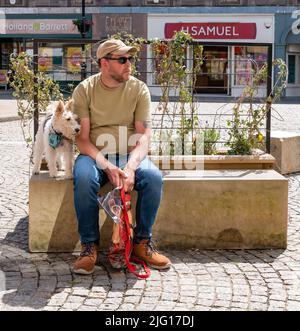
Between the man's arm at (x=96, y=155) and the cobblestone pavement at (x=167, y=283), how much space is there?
658 mm

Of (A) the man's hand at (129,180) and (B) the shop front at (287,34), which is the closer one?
(A) the man's hand at (129,180)

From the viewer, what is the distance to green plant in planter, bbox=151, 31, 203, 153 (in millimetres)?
6098

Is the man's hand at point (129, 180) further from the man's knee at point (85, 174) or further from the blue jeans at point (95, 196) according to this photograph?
the man's knee at point (85, 174)

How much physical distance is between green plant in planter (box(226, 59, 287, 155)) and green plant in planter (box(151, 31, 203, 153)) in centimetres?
41

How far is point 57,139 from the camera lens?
4.99 meters

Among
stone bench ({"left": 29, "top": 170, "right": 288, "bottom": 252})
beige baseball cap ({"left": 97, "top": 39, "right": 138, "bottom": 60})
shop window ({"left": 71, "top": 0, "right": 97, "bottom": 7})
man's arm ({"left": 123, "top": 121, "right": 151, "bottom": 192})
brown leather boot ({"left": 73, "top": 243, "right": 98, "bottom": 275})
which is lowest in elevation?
brown leather boot ({"left": 73, "top": 243, "right": 98, "bottom": 275})

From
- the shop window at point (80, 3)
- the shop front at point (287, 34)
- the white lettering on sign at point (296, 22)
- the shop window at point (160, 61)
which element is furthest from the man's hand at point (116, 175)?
the shop window at point (80, 3)

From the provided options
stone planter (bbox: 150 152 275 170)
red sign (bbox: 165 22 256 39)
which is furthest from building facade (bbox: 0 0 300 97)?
stone planter (bbox: 150 152 275 170)

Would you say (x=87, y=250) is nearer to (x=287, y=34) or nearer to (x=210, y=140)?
(x=210, y=140)

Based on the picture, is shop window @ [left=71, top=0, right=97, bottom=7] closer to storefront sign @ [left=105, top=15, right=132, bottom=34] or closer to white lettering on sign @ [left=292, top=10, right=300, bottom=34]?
storefront sign @ [left=105, top=15, right=132, bottom=34]

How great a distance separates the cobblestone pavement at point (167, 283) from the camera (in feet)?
12.9
